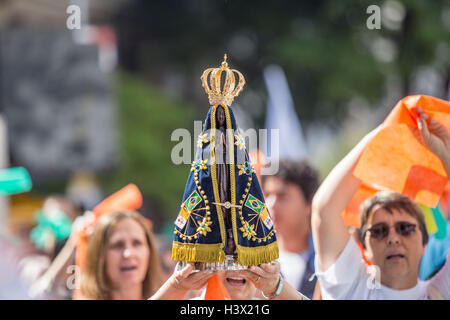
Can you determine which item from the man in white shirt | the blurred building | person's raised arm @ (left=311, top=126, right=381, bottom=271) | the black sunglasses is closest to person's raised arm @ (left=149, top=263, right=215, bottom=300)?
person's raised arm @ (left=311, top=126, right=381, bottom=271)

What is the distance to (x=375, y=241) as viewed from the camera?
4797mm

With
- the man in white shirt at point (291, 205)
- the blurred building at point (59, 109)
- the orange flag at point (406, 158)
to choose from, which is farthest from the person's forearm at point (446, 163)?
the blurred building at point (59, 109)

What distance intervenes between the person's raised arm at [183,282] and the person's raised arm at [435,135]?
5.20 ft

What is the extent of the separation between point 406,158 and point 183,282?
65.6 inches

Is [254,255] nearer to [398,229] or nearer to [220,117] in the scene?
[220,117]

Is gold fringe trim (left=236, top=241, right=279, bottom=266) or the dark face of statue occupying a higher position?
the dark face of statue

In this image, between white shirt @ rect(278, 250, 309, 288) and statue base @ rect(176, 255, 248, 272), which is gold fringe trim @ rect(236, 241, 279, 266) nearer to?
statue base @ rect(176, 255, 248, 272)

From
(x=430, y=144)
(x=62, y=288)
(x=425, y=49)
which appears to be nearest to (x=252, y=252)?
(x=430, y=144)

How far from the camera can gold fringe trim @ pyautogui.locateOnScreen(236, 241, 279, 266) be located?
3.94 metres

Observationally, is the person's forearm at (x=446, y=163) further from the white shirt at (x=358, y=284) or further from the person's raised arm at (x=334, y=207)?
the white shirt at (x=358, y=284)

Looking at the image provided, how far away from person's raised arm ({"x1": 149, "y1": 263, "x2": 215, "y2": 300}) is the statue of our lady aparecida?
2.0 inches

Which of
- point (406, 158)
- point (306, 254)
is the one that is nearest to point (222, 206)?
point (406, 158)

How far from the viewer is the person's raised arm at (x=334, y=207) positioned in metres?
4.54
